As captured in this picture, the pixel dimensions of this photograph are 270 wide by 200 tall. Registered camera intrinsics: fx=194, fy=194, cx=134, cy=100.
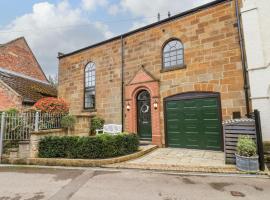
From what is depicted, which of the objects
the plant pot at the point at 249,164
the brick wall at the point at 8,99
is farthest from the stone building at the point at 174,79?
the brick wall at the point at 8,99

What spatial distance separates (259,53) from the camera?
7125 millimetres

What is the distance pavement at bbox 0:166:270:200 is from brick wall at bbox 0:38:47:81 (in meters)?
14.0

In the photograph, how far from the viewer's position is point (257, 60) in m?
7.14

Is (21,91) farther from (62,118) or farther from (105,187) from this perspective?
(105,187)

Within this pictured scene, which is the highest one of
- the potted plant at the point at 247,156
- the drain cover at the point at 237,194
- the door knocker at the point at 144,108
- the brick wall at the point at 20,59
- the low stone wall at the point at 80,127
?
the brick wall at the point at 20,59

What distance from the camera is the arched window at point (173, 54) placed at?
9.61 meters

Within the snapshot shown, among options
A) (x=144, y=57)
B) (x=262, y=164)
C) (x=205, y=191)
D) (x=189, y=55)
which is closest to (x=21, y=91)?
(x=144, y=57)

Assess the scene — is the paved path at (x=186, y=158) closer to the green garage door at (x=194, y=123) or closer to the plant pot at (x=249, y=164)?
the green garage door at (x=194, y=123)

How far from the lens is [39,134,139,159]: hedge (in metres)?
7.14

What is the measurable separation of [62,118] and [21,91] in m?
5.80

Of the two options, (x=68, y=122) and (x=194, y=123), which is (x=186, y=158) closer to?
(x=194, y=123)

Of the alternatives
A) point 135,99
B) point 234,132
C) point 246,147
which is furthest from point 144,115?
point 246,147

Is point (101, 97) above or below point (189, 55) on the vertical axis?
below

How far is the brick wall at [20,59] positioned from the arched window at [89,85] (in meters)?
8.57
